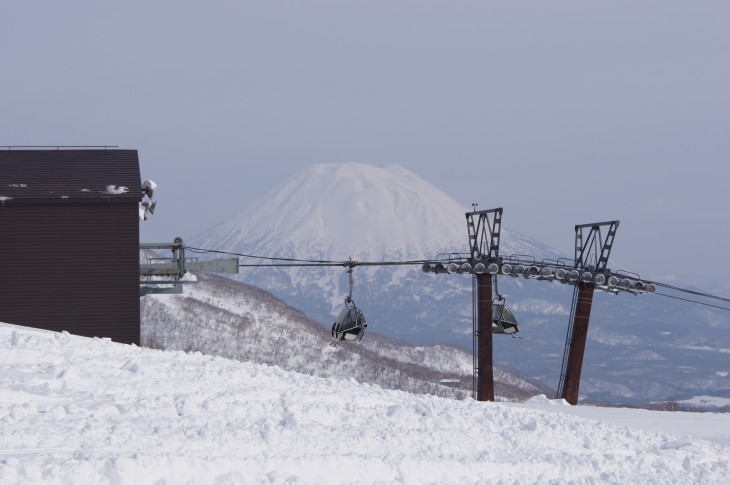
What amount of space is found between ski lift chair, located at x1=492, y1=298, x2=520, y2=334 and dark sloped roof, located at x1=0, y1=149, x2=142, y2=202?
10.8 metres

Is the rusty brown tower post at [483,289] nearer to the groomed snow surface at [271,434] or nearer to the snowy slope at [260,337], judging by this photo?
the groomed snow surface at [271,434]

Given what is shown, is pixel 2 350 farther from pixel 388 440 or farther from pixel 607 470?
pixel 607 470

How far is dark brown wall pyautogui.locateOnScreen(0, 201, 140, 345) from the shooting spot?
29906 millimetres

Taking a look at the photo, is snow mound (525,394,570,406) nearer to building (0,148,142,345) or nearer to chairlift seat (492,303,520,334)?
chairlift seat (492,303,520,334)

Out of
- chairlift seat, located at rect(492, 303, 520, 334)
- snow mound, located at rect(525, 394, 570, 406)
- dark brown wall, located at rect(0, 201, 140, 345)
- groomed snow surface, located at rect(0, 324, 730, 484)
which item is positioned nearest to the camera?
groomed snow surface, located at rect(0, 324, 730, 484)

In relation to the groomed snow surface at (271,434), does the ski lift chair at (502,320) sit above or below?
above

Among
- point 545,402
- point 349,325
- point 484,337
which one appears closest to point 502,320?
point 484,337

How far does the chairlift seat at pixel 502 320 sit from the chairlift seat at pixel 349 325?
130 inches

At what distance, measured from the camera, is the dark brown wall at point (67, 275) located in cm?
2991

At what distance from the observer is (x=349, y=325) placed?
1039 inches


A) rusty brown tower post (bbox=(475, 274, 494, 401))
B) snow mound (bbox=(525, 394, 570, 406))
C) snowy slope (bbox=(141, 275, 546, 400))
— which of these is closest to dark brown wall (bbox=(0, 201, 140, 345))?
rusty brown tower post (bbox=(475, 274, 494, 401))

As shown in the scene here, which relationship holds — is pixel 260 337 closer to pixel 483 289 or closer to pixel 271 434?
pixel 483 289

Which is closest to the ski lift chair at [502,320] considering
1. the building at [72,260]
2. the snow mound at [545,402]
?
the snow mound at [545,402]

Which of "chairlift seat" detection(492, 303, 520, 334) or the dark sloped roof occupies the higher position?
the dark sloped roof
